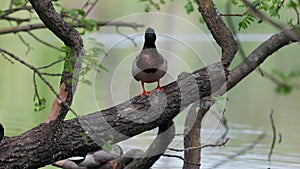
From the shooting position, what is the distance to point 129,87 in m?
4.56

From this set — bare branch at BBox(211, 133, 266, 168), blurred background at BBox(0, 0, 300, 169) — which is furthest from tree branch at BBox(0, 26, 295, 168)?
bare branch at BBox(211, 133, 266, 168)

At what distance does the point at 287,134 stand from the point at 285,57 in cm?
572

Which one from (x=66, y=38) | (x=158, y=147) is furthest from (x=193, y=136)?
(x=66, y=38)

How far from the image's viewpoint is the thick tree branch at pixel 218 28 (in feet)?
12.2

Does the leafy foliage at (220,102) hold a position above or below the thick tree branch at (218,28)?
below

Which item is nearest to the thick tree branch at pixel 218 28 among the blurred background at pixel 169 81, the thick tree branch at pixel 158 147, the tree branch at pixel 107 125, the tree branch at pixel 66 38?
the tree branch at pixel 107 125

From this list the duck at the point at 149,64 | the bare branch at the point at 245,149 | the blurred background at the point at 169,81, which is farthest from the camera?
the blurred background at the point at 169,81

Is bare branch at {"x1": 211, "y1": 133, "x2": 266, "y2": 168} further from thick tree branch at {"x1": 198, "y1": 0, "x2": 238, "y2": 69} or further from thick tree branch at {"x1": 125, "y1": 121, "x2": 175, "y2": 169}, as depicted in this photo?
thick tree branch at {"x1": 198, "y1": 0, "x2": 238, "y2": 69}

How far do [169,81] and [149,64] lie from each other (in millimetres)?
1938

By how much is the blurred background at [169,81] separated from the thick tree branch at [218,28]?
31 cm

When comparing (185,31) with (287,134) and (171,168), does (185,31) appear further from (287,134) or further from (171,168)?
(171,168)

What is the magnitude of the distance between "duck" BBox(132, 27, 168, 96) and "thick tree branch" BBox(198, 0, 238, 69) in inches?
18.8

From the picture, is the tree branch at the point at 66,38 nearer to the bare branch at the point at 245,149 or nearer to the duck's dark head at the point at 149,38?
the duck's dark head at the point at 149,38

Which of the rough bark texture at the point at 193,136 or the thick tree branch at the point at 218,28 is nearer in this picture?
the thick tree branch at the point at 218,28
